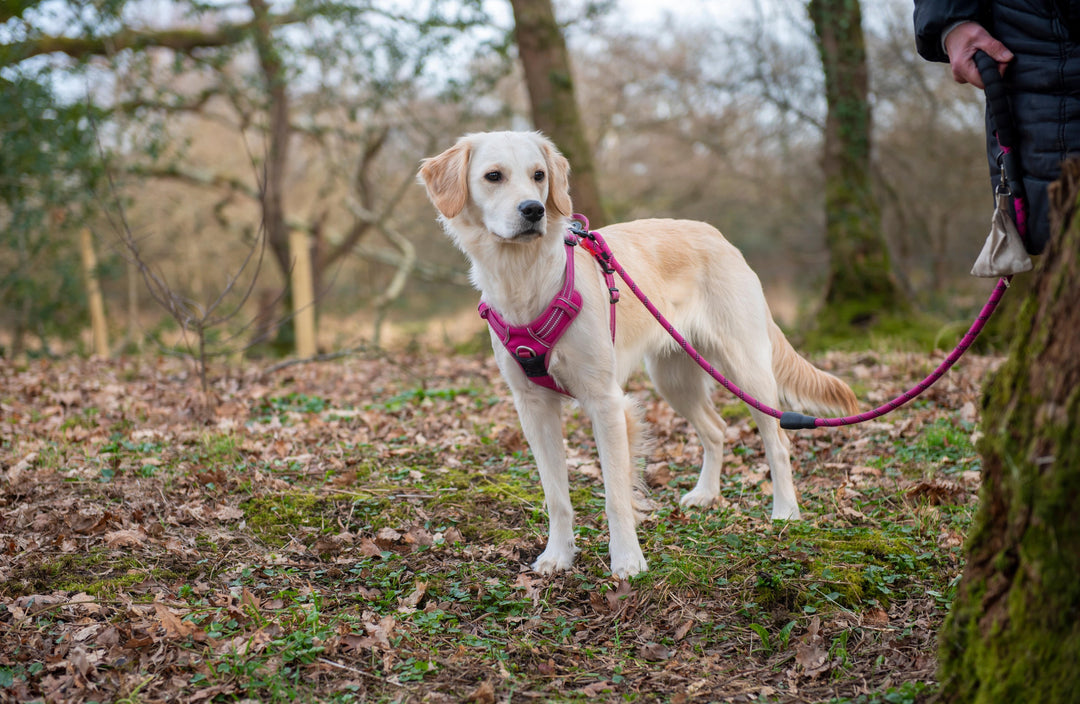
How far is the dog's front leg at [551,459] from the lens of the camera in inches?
131

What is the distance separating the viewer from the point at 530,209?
3068mm

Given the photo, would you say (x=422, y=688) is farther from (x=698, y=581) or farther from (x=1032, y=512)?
(x=1032, y=512)

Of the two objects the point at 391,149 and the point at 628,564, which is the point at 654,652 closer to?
the point at 628,564

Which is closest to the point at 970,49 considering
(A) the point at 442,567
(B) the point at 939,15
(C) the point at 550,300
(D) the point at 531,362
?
(B) the point at 939,15

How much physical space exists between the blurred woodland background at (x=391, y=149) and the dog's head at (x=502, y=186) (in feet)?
9.99

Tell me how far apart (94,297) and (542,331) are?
30.5 ft

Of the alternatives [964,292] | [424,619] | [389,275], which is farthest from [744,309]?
[389,275]

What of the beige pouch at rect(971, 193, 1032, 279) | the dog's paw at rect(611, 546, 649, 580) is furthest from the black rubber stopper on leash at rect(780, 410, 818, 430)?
the beige pouch at rect(971, 193, 1032, 279)

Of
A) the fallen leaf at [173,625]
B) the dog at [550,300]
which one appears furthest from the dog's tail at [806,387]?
the fallen leaf at [173,625]

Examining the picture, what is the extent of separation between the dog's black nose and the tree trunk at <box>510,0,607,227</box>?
562cm

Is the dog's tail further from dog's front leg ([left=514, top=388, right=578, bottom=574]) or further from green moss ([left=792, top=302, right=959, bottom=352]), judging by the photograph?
green moss ([left=792, top=302, right=959, bottom=352])

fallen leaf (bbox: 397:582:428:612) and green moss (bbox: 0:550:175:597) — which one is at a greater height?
green moss (bbox: 0:550:175:597)

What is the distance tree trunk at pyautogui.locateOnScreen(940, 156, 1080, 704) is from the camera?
62.4 inches

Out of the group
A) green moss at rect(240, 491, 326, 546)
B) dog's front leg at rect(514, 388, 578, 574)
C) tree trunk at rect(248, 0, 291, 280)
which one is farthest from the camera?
tree trunk at rect(248, 0, 291, 280)
